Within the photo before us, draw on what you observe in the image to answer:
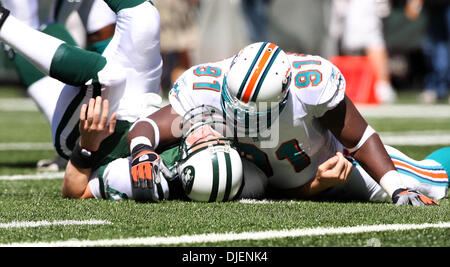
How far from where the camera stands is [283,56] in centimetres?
319

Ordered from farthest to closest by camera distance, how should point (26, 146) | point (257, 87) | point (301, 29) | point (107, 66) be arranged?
point (301, 29), point (26, 146), point (107, 66), point (257, 87)

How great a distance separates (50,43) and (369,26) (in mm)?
6743

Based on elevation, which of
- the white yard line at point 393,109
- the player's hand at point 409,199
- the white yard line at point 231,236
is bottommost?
the white yard line at point 393,109

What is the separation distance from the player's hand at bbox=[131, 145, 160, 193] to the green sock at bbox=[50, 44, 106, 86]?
534mm

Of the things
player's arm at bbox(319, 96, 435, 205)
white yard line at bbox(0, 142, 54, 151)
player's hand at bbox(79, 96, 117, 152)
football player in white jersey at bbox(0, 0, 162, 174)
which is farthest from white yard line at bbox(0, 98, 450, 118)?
player's hand at bbox(79, 96, 117, 152)

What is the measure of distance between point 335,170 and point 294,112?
277 mm

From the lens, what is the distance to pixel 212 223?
2.81 meters

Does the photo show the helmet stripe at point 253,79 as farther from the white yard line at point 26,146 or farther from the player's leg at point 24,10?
the white yard line at point 26,146

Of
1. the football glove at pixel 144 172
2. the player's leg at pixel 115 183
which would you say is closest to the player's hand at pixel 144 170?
the football glove at pixel 144 172

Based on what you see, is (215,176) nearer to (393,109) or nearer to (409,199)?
(409,199)

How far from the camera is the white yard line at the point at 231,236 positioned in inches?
97.2

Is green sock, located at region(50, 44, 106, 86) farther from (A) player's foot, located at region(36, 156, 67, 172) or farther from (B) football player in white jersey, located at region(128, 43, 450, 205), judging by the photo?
(A) player's foot, located at region(36, 156, 67, 172)

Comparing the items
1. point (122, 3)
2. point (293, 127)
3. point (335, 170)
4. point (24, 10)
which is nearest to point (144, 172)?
point (293, 127)
